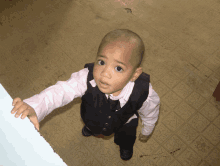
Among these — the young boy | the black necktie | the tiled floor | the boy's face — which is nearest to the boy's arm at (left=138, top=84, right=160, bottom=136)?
the young boy

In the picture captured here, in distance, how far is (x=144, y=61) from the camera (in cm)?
195

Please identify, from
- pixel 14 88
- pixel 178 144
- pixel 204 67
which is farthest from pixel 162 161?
pixel 14 88

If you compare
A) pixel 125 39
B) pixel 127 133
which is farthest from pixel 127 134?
pixel 125 39

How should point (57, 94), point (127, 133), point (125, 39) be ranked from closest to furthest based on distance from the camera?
point (125, 39), point (57, 94), point (127, 133)

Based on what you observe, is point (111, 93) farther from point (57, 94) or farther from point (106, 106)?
point (57, 94)

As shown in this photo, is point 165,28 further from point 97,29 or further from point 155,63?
point 97,29

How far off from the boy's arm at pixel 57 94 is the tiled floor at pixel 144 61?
72 centimetres

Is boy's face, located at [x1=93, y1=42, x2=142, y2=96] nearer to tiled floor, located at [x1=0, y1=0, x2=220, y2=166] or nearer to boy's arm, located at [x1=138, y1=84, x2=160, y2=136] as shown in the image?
boy's arm, located at [x1=138, y1=84, x2=160, y2=136]

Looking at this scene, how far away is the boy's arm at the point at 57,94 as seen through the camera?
2.48ft

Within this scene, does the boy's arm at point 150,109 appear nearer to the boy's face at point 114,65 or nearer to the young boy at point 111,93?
→ the young boy at point 111,93

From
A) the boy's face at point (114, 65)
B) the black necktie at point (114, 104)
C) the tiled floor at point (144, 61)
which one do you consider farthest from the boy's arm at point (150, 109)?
the tiled floor at point (144, 61)

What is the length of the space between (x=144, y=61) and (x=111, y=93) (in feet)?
3.71

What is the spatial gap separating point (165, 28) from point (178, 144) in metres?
1.34

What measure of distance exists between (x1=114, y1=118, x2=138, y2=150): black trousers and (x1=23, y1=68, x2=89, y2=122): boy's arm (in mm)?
381
